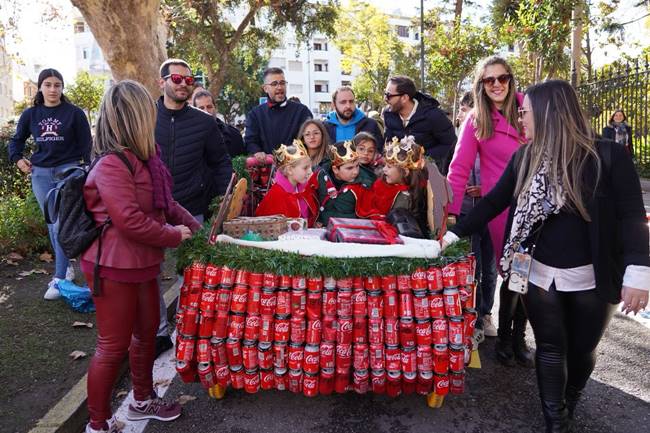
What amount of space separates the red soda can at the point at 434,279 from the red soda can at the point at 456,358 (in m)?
0.35

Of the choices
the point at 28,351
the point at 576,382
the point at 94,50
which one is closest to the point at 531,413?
the point at 576,382

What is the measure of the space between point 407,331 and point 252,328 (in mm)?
878

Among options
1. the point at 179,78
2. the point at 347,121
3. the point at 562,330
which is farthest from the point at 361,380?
the point at 347,121

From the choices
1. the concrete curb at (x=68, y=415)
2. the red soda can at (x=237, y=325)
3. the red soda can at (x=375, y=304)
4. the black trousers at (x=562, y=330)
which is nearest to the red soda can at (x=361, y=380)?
the red soda can at (x=375, y=304)

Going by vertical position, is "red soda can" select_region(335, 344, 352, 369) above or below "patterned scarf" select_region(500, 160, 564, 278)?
below

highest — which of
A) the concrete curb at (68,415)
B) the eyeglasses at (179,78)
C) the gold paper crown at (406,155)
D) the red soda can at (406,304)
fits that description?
the eyeglasses at (179,78)

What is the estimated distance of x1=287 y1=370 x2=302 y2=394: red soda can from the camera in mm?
3082

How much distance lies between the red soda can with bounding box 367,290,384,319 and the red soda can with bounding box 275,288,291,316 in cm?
45

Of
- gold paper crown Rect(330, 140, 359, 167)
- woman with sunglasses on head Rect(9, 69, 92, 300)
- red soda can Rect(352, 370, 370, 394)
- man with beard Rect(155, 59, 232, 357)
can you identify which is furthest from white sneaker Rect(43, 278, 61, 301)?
red soda can Rect(352, 370, 370, 394)

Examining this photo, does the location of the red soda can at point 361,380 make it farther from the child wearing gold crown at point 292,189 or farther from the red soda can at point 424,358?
the child wearing gold crown at point 292,189

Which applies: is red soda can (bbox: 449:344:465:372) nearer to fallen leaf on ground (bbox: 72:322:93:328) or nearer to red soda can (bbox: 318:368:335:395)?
red soda can (bbox: 318:368:335:395)

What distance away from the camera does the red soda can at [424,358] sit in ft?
9.86

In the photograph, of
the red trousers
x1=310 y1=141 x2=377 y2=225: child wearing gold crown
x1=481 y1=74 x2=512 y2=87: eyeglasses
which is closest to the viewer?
the red trousers

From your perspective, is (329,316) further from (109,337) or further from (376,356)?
(109,337)
